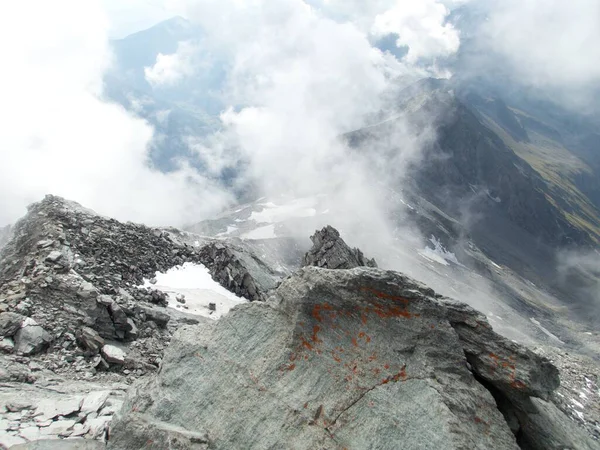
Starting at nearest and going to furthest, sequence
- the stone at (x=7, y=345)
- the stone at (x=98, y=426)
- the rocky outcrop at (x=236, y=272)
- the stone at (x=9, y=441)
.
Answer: the stone at (x=9, y=441)
the stone at (x=98, y=426)
the stone at (x=7, y=345)
the rocky outcrop at (x=236, y=272)

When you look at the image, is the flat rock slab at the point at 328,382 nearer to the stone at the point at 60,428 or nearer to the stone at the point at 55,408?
the stone at the point at 60,428

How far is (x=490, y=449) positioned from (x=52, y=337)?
70.9 ft

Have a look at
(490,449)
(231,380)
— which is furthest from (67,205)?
(490,449)

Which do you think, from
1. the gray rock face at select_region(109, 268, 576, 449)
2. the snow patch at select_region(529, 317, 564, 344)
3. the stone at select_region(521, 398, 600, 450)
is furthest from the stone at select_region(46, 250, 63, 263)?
the snow patch at select_region(529, 317, 564, 344)

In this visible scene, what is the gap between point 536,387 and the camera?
12.0 meters

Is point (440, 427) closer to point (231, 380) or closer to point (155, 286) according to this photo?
point (231, 380)

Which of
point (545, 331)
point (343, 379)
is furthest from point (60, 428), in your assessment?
point (545, 331)

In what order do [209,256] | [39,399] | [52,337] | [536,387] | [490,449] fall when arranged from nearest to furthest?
[490,449], [536,387], [39,399], [52,337], [209,256]

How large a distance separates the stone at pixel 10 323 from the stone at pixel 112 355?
4.42 meters

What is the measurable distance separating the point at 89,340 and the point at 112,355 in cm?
167

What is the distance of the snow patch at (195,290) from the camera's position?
122 feet

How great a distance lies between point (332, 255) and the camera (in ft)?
199

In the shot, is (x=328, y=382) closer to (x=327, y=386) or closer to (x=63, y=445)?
(x=327, y=386)

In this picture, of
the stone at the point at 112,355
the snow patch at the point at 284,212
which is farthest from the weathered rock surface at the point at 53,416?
the snow patch at the point at 284,212
